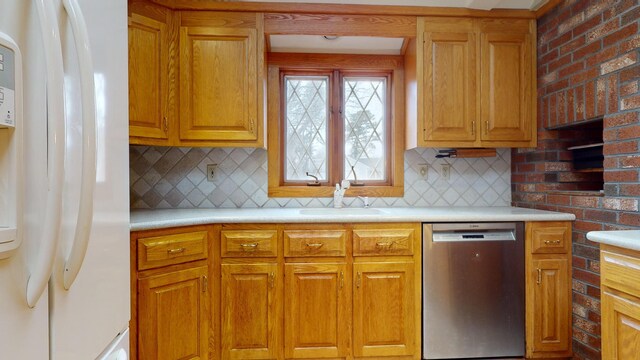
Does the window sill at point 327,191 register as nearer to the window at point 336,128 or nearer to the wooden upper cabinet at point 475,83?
the window at point 336,128

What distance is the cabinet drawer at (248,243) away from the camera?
2.00 m

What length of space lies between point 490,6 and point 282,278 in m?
2.23

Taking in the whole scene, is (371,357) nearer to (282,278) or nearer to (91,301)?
(282,278)

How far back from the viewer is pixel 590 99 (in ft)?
6.55

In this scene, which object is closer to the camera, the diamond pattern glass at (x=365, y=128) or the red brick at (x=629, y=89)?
the red brick at (x=629, y=89)

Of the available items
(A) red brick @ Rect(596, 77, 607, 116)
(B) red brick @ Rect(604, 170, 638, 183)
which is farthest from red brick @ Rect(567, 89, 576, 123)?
(B) red brick @ Rect(604, 170, 638, 183)

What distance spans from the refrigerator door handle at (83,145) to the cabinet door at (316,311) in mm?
1404

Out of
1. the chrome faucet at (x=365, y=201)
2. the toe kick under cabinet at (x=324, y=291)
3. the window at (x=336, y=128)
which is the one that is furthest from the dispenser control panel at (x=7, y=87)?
the chrome faucet at (x=365, y=201)

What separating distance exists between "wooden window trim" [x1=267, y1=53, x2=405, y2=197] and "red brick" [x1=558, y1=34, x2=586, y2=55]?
40.7 inches

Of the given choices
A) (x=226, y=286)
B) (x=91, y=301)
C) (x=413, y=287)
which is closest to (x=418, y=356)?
(x=413, y=287)

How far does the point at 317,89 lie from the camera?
8.92 feet

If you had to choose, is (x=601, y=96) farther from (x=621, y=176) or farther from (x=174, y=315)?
(x=174, y=315)

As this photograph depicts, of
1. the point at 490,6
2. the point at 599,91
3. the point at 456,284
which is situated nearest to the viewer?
the point at 599,91

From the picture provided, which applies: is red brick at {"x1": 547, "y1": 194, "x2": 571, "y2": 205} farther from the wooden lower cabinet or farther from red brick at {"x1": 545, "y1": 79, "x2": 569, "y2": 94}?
red brick at {"x1": 545, "y1": 79, "x2": 569, "y2": 94}
